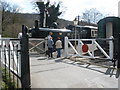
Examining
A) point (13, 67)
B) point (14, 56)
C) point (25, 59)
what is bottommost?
point (13, 67)

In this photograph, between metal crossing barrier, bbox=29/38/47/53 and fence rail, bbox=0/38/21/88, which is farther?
metal crossing barrier, bbox=29/38/47/53

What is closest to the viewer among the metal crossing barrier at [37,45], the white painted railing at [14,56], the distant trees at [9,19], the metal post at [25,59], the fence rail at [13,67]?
the metal post at [25,59]

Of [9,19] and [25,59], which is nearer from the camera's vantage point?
[25,59]

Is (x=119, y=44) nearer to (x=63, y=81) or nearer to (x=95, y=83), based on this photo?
(x=95, y=83)

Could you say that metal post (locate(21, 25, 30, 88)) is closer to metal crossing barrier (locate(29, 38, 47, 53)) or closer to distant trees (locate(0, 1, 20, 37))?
metal crossing barrier (locate(29, 38, 47, 53))

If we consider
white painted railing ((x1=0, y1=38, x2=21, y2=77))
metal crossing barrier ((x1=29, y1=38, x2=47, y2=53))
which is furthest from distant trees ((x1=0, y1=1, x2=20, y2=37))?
white painted railing ((x1=0, y1=38, x2=21, y2=77))

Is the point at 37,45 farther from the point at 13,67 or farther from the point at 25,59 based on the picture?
the point at 25,59

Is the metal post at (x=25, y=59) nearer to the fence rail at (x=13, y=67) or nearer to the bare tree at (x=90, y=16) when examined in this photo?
the fence rail at (x=13, y=67)

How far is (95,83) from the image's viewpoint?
18.5ft

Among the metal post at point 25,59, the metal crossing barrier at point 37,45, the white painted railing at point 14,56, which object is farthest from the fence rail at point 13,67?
the metal crossing barrier at point 37,45

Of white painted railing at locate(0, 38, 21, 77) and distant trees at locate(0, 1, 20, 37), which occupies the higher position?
distant trees at locate(0, 1, 20, 37)

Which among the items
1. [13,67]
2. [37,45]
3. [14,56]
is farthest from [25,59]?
[37,45]

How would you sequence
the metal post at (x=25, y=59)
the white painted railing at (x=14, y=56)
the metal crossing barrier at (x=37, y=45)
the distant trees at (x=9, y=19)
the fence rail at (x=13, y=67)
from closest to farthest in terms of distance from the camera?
1. the metal post at (x=25, y=59)
2. the fence rail at (x=13, y=67)
3. the white painted railing at (x=14, y=56)
4. the metal crossing barrier at (x=37, y=45)
5. the distant trees at (x=9, y=19)

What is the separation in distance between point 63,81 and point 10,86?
1.71 m
